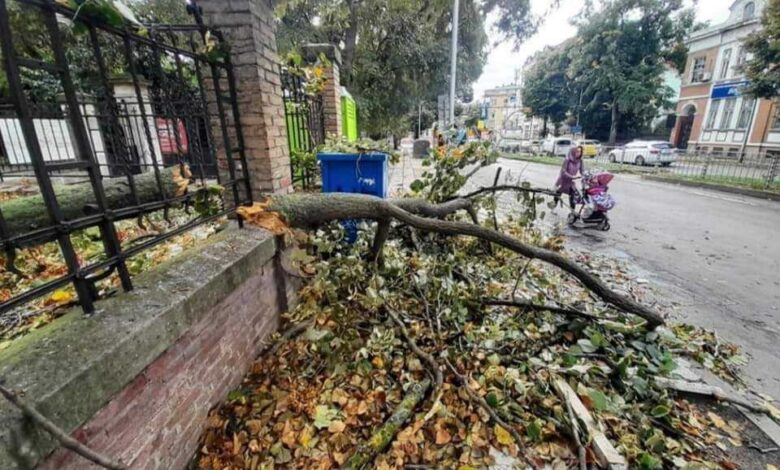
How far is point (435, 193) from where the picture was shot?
4.47m

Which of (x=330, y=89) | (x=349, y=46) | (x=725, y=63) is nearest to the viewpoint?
(x=330, y=89)

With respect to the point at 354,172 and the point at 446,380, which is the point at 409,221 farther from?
the point at 446,380

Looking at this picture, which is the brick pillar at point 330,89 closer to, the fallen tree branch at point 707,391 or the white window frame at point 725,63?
the fallen tree branch at point 707,391

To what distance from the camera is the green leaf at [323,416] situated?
6.94 feet

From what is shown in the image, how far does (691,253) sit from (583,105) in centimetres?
3036

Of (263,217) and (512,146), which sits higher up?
(263,217)

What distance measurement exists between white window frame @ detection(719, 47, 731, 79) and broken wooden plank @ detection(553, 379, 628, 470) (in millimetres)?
32466

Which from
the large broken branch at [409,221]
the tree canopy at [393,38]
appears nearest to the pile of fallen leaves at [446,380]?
the large broken branch at [409,221]

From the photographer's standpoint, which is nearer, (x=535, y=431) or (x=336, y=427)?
(x=535, y=431)

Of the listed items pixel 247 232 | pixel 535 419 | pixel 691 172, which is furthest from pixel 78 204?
pixel 691 172

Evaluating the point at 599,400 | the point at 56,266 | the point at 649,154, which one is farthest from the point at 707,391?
the point at 649,154

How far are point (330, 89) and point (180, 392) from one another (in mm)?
4963

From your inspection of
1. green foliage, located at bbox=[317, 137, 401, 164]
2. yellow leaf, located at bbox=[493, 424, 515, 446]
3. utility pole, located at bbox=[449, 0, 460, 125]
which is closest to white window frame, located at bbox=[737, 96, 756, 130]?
utility pole, located at bbox=[449, 0, 460, 125]

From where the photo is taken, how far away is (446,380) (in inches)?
94.7
